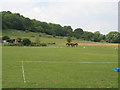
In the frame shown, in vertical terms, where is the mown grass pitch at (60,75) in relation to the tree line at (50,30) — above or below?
below

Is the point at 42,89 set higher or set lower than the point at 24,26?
lower

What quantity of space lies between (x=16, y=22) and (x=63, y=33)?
3003cm

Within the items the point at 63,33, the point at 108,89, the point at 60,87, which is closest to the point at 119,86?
the point at 108,89

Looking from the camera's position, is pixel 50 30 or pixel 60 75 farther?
pixel 50 30

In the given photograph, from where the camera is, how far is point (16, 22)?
126000 millimetres

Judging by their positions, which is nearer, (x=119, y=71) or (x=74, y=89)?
(x=74, y=89)

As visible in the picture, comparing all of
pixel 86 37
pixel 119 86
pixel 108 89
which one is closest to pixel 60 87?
pixel 108 89

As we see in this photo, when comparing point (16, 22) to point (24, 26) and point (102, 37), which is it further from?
point (102, 37)

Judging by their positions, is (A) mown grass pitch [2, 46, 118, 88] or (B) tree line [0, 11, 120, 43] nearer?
(A) mown grass pitch [2, 46, 118, 88]

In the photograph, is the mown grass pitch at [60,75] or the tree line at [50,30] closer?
the mown grass pitch at [60,75]

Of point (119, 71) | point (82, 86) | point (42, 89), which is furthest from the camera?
point (119, 71)

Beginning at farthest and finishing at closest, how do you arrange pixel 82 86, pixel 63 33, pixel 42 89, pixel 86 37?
pixel 63 33 → pixel 86 37 → pixel 82 86 → pixel 42 89

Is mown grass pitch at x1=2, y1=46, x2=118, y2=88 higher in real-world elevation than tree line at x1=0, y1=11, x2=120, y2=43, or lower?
lower

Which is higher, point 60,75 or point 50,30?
point 50,30
